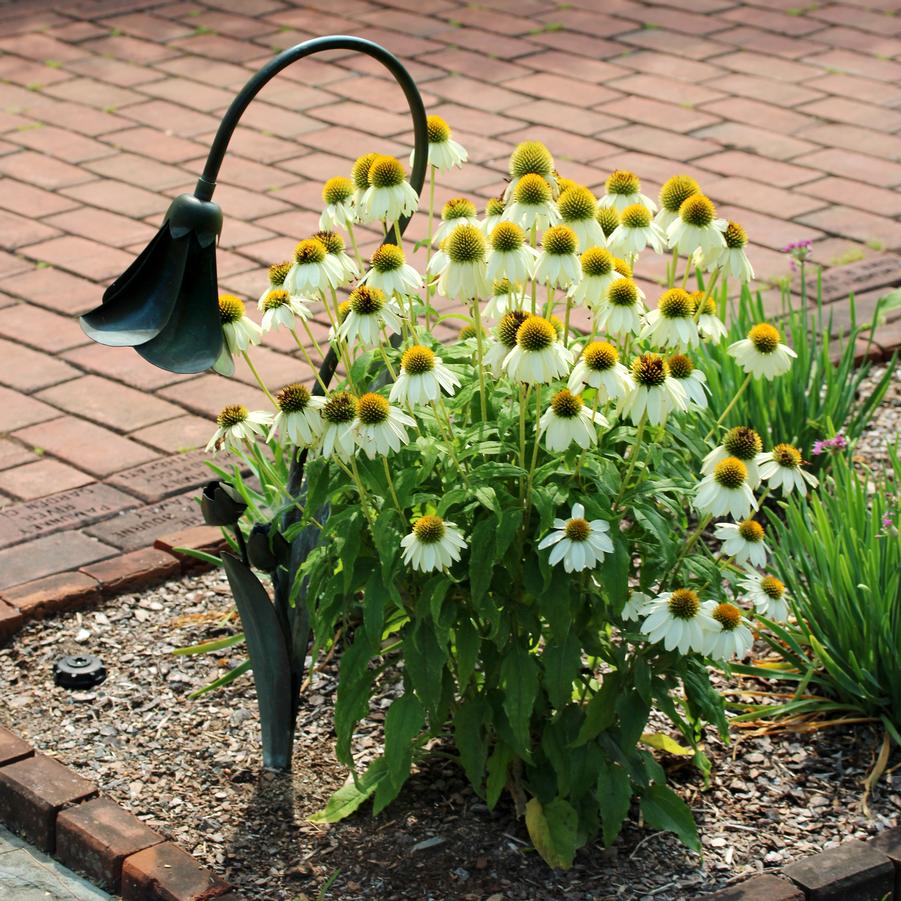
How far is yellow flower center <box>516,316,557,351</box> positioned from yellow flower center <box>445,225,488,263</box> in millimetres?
184

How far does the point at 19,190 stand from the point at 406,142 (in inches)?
61.2

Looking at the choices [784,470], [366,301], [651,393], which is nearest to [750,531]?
[784,470]

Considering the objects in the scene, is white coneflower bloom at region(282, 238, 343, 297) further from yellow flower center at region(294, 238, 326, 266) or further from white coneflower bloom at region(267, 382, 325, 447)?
white coneflower bloom at region(267, 382, 325, 447)

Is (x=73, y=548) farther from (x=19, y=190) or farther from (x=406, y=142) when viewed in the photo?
(x=406, y=142)

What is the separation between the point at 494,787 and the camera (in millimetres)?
3080

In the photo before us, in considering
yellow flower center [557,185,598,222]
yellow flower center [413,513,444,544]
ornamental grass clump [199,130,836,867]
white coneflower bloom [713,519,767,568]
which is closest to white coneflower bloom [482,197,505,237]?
ornamental grass clump [199,130,836,867]

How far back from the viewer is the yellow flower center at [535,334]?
104 inches

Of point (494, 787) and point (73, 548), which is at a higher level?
point (494, 787)

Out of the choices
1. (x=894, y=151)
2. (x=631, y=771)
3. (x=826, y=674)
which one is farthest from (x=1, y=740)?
(x=894, y=151)

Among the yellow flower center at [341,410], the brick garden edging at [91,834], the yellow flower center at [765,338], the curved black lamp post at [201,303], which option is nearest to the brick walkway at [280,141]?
the brick garden edging at [91,834]

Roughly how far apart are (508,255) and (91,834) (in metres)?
1.34

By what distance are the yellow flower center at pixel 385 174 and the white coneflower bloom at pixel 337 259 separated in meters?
0.12

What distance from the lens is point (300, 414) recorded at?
2.84 meters

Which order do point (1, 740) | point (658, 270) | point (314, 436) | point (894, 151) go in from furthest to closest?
point (894, 151)
point (658, 270)
point (1, 740)
point (314, 436)
